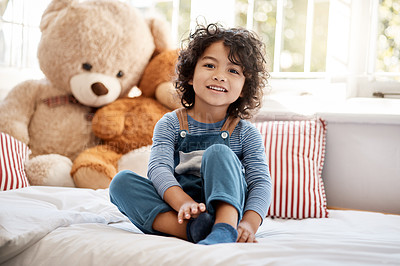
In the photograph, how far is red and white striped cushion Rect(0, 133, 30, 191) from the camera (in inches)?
54.3

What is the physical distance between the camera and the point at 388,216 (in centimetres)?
130

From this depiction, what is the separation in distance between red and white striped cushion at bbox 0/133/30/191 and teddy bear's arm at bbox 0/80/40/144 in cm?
12

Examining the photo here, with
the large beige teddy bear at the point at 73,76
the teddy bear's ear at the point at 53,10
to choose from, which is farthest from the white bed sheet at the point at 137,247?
the teddy bear's ear at the point at 53,10

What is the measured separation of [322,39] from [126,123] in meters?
1.07

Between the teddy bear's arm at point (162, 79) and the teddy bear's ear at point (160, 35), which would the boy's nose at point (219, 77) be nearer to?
the teddy bear's arm at point (162, 79)

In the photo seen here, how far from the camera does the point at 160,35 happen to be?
1.83 meters

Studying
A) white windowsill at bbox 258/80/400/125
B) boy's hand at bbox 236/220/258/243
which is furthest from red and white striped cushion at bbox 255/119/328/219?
boy's hand at bbox 236/220/258/243

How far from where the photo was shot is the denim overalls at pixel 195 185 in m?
0.86

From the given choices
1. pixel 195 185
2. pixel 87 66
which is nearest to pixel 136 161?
pixel 87 66

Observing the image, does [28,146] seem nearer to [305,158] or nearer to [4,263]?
[4,263]

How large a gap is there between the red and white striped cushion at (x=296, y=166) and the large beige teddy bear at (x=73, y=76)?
0.65 meters

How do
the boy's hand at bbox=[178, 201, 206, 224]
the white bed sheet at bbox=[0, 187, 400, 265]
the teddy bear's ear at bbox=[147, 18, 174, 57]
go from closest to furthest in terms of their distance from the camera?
1. the white bed sheet at bbox=[0, 187, 400, 265]
2. the boy's hand at bbox=[178, 201, 206, 224]
3. the teddy bear's ear at bbox=[147, 18, 174, 57]

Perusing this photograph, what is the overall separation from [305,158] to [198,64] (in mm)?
572

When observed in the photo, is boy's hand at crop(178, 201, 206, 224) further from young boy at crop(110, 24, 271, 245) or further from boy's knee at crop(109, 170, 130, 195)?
boy's knee at crop(109, 170, 130, 195)
